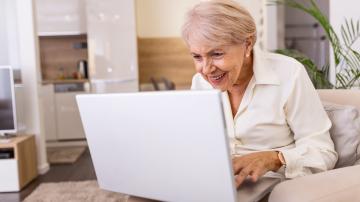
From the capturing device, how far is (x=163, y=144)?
747 millimetres

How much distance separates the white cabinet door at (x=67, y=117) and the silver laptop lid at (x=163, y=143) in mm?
4343

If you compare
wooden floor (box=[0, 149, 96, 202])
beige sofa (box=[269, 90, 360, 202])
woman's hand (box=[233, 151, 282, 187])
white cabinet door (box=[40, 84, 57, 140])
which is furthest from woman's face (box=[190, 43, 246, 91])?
white cabinet door (box=[40, 84, 57, 140])

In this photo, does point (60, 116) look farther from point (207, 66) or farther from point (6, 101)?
point (207, 66)

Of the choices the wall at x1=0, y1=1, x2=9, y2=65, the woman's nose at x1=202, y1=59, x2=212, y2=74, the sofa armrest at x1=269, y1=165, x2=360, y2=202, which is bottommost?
the sofa armrest at x1=269, y1=165, x2=360, y2=202

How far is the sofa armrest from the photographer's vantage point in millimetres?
808

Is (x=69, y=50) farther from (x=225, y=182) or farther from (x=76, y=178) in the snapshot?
(x=225, y=182)

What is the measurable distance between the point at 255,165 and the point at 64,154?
389cm

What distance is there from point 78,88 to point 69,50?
3.23ft

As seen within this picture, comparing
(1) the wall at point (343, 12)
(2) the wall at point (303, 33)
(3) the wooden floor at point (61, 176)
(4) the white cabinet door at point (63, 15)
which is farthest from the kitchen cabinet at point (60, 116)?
(2) the wall at point (303, 33)

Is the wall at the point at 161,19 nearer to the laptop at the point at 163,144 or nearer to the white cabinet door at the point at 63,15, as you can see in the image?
the white cabinet door at the point at 63,15

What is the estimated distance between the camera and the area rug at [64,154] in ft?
13.6

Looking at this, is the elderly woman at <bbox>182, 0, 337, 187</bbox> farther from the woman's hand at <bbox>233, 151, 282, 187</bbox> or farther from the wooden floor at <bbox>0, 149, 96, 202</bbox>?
the wooden floor at <bbox>0, 149, 96, 202</bbox>

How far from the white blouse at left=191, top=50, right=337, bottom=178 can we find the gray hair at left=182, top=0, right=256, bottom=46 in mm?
209

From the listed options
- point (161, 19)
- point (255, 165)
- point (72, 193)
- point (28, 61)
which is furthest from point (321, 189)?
point (161, 19)
